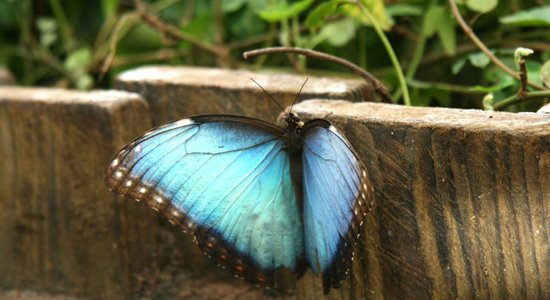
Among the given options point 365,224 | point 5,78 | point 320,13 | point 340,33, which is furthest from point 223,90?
point 5,78

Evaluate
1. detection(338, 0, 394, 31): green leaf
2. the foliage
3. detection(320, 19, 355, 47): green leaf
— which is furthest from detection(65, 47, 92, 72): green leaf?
detection(338, 0, 394, 31): green leaf

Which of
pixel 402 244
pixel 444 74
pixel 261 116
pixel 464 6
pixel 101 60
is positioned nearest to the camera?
pixel 402 244

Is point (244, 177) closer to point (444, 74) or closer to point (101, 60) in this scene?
point (444, 74)

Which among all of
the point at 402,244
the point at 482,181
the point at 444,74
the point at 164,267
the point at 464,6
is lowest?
the point at 164,267

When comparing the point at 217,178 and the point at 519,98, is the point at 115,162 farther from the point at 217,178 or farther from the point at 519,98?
the point at 519,98

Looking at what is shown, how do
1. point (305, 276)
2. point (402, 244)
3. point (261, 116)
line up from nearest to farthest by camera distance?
point (402, 244), point (305, 276), point (261, 116)

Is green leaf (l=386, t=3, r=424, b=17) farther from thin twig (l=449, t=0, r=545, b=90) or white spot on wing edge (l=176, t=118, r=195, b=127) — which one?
white spot on wing edge (l=176, t=118, r=195, b=127)

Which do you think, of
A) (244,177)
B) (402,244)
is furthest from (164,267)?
(402,244)
